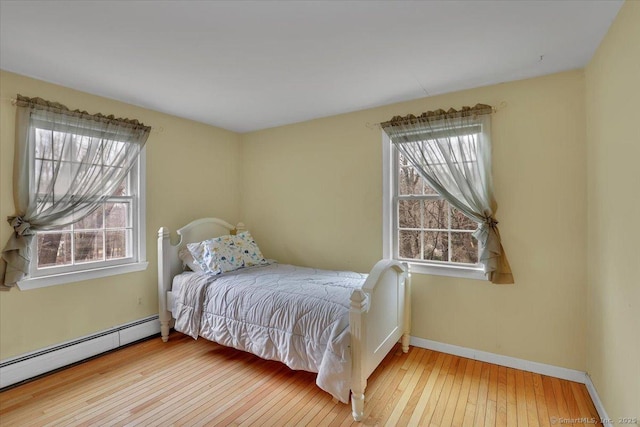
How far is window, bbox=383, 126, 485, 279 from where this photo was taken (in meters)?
2.63

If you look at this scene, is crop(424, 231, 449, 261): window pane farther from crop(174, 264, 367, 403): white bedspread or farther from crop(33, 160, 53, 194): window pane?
crop(33, 160, 53, 194): window pane

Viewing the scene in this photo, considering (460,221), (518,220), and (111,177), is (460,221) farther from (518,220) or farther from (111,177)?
(111,177)

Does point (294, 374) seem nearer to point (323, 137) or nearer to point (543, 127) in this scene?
point (323, 137)

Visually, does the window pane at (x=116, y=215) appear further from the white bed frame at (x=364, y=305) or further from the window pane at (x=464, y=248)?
the window pane at (x=464, y=248)

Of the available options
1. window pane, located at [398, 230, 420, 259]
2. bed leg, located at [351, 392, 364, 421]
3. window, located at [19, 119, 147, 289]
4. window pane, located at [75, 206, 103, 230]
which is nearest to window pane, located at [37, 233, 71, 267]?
window, located at [19, 119, 147, 289]

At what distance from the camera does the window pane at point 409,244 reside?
9.38 ft

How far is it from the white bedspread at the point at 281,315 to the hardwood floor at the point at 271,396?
0.73 ft

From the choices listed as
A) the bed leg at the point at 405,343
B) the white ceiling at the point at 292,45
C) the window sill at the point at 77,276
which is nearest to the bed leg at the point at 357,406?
the bed leg at the point at 405,343

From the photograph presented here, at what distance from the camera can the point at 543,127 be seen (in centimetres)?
230

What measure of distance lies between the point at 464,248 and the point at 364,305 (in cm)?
132

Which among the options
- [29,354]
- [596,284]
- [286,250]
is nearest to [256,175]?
[286,250]

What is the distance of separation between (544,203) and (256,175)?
10.3 ft

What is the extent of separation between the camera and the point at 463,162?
8.22 feet

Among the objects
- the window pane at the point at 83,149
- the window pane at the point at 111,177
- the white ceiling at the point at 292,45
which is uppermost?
the white ceiling at the point at 292,45
